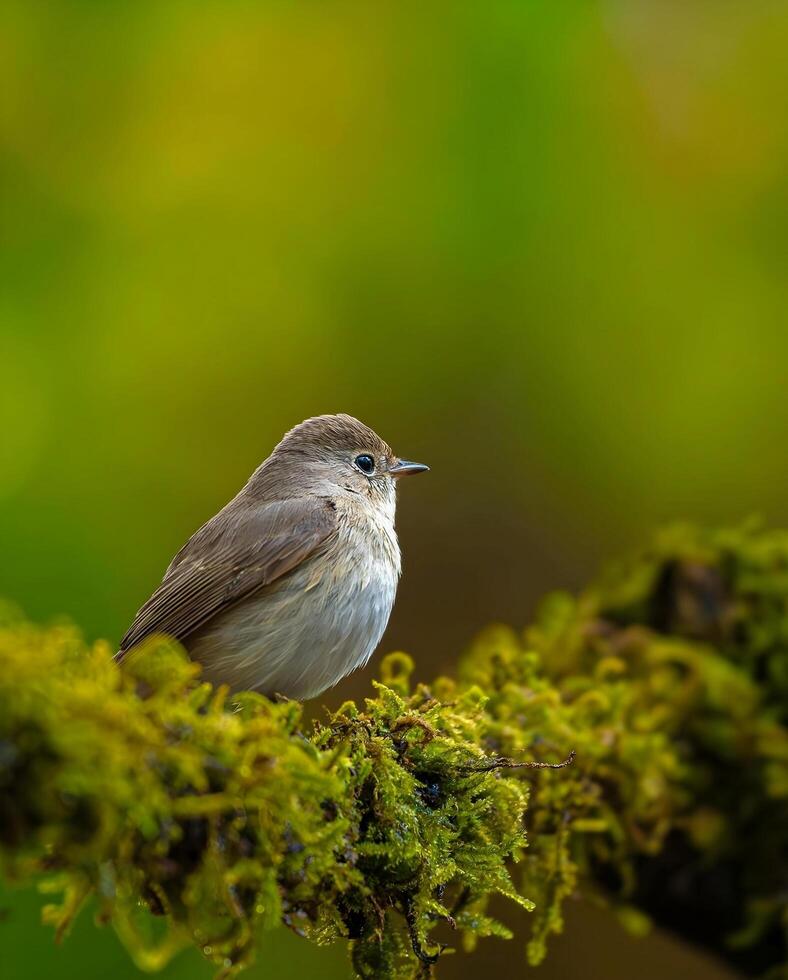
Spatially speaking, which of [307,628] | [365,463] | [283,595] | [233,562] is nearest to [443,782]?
[307,628]

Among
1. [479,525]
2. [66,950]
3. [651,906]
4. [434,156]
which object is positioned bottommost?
[66,950]

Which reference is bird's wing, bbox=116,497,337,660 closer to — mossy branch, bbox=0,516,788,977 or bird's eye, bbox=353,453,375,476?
mossy branch, bbox=0,516,788,977

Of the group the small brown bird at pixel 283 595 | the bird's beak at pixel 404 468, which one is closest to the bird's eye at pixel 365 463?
the bird's beak at pixel 404 468

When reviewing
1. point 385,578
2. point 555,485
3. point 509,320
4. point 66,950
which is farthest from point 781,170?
point 66,950

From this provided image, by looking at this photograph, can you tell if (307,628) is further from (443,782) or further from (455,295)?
(455,295)

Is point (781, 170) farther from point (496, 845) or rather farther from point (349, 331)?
point (496, 845)

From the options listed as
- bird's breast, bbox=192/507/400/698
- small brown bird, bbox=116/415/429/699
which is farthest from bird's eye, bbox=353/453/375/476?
bird's breast, bbox=192/507/400/698
